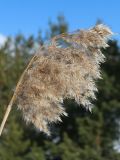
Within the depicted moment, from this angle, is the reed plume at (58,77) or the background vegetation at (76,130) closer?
the reed plume at (58,77)

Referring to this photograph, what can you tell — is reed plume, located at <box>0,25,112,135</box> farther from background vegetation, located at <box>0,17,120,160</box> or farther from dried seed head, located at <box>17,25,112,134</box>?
background vegetation, located at <box>0,17,120,160</box>

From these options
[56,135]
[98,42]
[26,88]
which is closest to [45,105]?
[26,88]

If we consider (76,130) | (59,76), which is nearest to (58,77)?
(59,76)

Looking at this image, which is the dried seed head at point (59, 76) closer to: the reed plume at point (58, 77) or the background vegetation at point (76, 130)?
the reed plume at point (58, 77)

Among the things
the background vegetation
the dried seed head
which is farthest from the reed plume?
the background vegetation

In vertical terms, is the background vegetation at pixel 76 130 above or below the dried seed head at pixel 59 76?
above

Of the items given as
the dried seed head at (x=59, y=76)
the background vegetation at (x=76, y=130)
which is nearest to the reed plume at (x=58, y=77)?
the dried seed head at (x=59, y=76)
